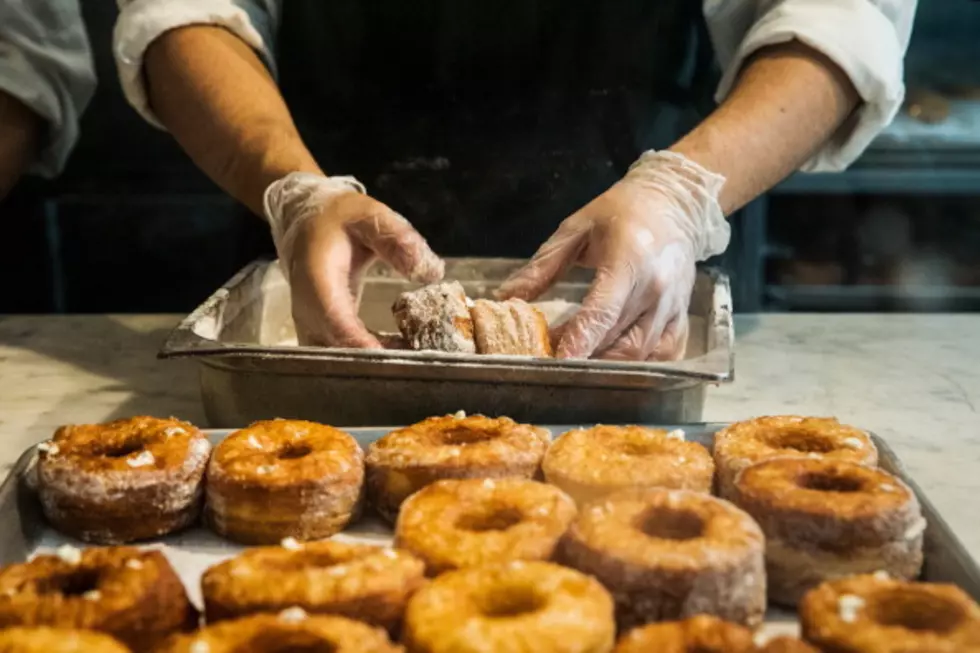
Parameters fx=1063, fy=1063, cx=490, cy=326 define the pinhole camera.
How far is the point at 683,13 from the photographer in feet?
8.89

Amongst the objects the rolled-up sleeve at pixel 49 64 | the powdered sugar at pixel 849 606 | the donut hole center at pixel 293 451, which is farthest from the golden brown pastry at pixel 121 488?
the rolled-up sleeve at pixel 49 64

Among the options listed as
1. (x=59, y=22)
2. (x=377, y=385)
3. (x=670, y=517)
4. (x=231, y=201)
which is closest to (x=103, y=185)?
(x=231, y=201)

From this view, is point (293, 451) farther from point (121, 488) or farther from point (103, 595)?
point (103, 595)

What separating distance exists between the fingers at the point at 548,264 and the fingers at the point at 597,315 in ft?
0.41

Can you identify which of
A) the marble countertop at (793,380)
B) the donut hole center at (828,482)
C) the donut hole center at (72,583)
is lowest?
the marble countertop at (793,380)

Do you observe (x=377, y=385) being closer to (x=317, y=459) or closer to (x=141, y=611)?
(x=317, y=459)

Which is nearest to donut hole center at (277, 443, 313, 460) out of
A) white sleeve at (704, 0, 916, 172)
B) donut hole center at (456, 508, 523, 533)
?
donut hole center at (456, 508, 523, 533)

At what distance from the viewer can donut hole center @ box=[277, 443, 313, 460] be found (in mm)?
1537

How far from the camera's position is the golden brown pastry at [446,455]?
1.49 metres

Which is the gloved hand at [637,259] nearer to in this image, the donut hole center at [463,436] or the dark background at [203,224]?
the donut hole center at [463,436]

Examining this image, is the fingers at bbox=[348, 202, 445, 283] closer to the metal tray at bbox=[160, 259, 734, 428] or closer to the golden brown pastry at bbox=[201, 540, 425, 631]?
the metal tray at bbox=[160, 259, 734, 428]

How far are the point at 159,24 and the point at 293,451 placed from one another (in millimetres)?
1251

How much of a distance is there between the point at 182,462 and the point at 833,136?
1660 mm

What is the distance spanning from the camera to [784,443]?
1585 mm
